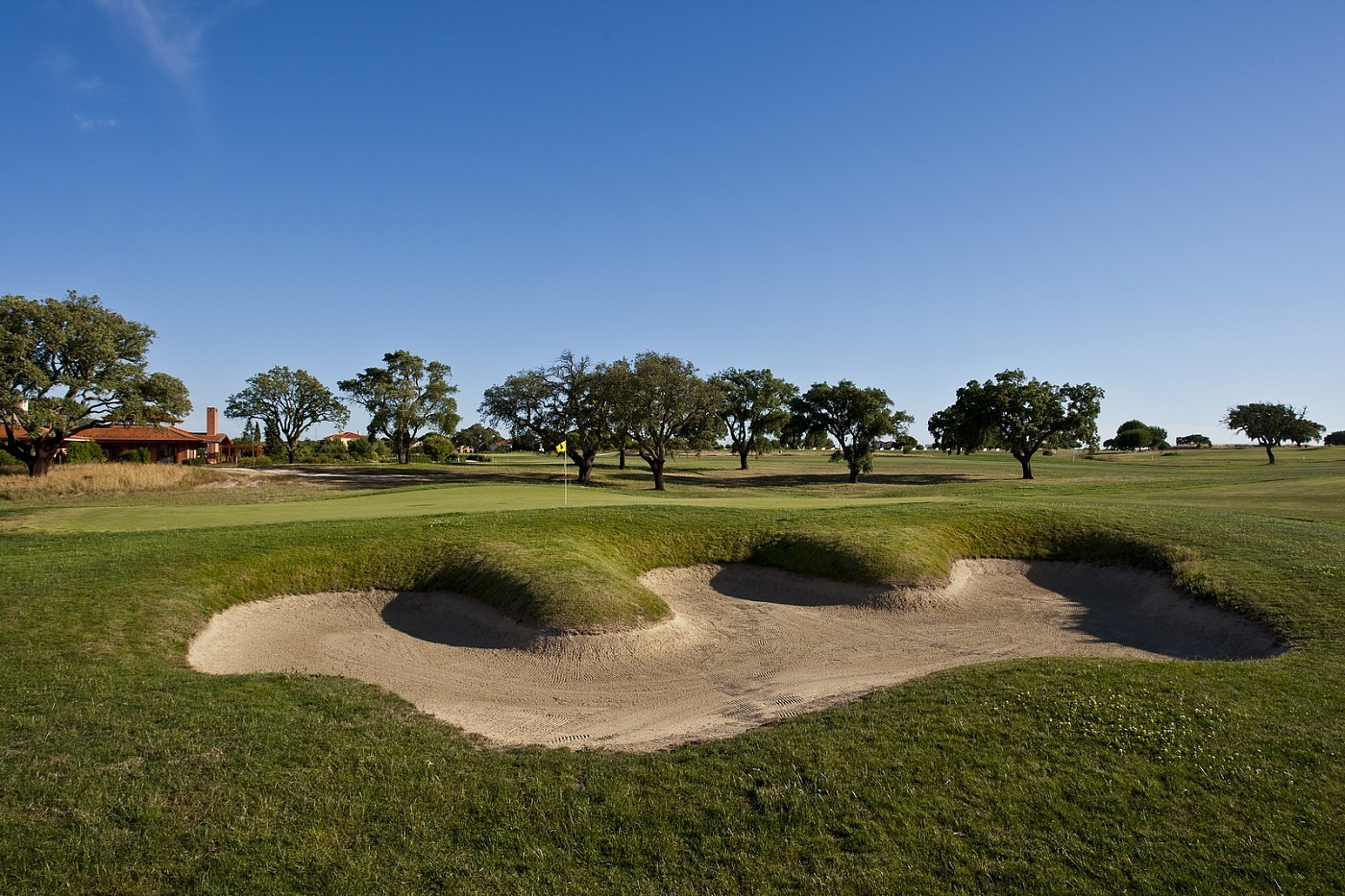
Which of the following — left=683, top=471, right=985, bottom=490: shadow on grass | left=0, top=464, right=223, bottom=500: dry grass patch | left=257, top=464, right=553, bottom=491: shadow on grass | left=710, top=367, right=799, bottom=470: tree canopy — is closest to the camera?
left=0, top=464, right=223, bottom=500: dry grass patch

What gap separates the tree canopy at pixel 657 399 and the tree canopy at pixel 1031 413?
23701 millimetres

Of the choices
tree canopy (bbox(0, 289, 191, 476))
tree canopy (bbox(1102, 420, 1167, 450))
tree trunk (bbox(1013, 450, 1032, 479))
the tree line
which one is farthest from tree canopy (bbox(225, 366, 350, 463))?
tree canopy (bbox(1102, 420, 1167, 450))

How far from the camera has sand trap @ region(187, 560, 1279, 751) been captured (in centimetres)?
1027

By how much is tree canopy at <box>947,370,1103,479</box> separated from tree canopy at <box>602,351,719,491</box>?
77.8 feet

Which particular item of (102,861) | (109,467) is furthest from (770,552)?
(109,467)

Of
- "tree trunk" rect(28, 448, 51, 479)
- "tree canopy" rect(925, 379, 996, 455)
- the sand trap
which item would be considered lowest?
the sand trap

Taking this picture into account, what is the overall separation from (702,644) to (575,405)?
4718 centimetres

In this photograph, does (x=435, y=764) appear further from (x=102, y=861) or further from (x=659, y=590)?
(x=659, y=590)

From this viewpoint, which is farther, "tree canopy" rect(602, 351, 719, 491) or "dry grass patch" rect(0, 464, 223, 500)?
"tree canopy" rect(602, 351, 719, 491)

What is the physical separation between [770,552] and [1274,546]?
11.5 metres

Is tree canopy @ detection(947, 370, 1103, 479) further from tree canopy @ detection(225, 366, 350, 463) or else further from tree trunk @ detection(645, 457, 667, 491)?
tree canopy @ detection(225, 366, 350, 463)

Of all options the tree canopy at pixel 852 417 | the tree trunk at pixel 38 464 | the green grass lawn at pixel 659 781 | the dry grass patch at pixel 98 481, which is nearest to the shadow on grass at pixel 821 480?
the tree canopy at pixel 852 417

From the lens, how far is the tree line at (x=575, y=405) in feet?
146

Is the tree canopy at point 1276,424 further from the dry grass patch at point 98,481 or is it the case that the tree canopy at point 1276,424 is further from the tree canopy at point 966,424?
the dry grass patch at point 98,481
